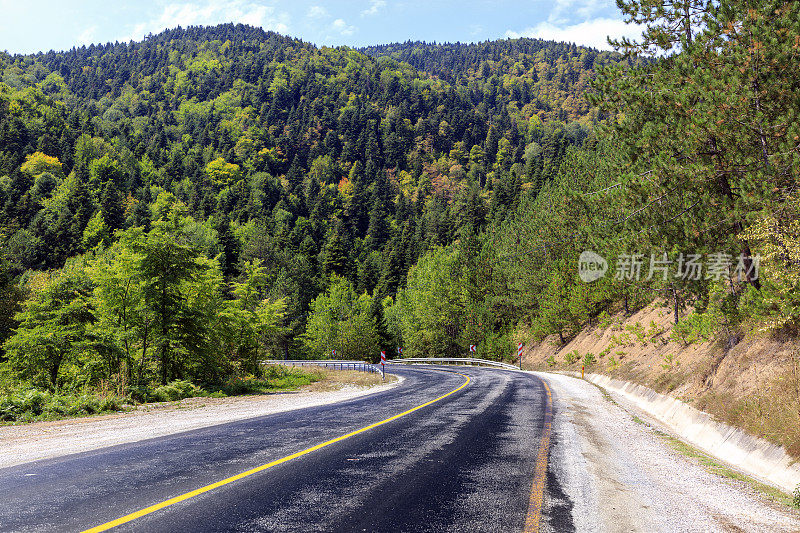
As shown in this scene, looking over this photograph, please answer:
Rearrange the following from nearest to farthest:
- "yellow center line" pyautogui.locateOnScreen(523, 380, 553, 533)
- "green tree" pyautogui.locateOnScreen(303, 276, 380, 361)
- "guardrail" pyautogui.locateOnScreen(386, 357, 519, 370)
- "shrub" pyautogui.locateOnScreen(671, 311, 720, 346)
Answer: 1. "yellow center line" pyautogui.locateOnScreen(523, 380, 553, 533)
2. "shrub" pyautogui.locateOnScreen(671, 311, 720, 346)
3. "guardrail" pyautogui.locateOnScreen(386, 357, 519, 370)
4. "green tree" pyautogui.locateOnScreen(303, 276, 380, 361)

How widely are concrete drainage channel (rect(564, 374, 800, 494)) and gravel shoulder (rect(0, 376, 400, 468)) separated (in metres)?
11.5

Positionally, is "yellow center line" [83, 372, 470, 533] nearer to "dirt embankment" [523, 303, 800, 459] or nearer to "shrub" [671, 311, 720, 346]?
"dirt embankment" [523, 303, 800, 459]

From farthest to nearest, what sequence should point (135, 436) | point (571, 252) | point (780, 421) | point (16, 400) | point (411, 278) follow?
point (411, 278), point (571, 252), point (16, 400), point (135, 436), point (780, 421)

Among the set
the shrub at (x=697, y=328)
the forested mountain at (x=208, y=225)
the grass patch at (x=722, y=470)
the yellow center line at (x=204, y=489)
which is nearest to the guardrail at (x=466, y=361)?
the forested mountain at (x=208, y=225)

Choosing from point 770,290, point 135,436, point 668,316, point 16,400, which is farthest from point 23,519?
point 668,316

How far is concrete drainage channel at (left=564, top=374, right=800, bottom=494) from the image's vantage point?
769cm

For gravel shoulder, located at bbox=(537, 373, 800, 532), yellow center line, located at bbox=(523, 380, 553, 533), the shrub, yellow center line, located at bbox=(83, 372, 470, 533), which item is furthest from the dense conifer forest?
yellow center line, located at bbox=(83, 372, 470, 533)

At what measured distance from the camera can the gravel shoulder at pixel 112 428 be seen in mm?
8283

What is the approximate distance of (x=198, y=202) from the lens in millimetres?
129375

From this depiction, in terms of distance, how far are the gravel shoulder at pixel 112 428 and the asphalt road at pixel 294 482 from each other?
2.54 ft

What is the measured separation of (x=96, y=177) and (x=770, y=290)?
13798 centimetres

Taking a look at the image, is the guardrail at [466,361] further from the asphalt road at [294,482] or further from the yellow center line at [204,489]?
the yellow center line at [204,489]

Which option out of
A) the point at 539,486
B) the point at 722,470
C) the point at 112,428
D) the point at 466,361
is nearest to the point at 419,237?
the point at 466,361

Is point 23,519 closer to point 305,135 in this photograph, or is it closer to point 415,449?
point 415,449
